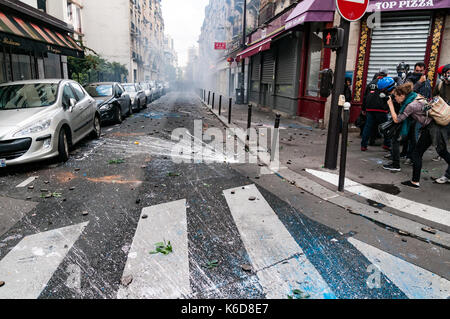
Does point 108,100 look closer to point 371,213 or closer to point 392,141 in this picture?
point 392,141

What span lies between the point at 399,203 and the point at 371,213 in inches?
26.3

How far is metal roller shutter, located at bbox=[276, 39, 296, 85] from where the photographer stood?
15152 mm

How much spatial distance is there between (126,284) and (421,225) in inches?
138

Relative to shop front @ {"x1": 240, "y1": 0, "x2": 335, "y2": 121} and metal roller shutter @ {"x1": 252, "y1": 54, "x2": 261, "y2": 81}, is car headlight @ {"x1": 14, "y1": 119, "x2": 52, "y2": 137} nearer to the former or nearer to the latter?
shop front @ {"x1": 240, "y1": 0, "x2": 335, "y2": 121}

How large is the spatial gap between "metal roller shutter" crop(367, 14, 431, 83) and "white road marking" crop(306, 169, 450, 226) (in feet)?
21.7

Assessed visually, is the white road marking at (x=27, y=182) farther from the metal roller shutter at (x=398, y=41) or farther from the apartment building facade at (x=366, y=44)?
the metal roller shutter at (x=398, y=41)

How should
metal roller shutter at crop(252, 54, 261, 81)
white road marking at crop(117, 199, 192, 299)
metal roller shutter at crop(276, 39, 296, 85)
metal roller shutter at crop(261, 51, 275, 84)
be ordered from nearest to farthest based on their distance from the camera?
white road marking at crop(117, 199, 192, 299), metal roller shutter at crop(276, 39, 296, 85), metal roller shutter at crop(261, 51, 275, 84), metal roller shutter at crop(252, 54, 261, 81)

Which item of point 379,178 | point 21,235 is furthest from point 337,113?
point 21,235

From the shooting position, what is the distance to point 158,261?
10.4 feet

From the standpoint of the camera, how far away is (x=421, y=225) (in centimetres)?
414

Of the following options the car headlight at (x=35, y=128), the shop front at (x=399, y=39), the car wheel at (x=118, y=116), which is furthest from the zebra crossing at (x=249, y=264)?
the car wheel at (x=118, y=116)

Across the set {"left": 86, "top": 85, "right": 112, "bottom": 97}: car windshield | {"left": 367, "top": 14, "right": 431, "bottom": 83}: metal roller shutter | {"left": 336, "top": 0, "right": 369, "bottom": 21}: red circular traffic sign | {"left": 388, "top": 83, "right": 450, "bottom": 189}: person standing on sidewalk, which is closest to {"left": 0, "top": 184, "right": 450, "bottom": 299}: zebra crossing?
{"left": 388, "top": 83, "right": 450, "bottom": 189}: person standing on sidewalk
